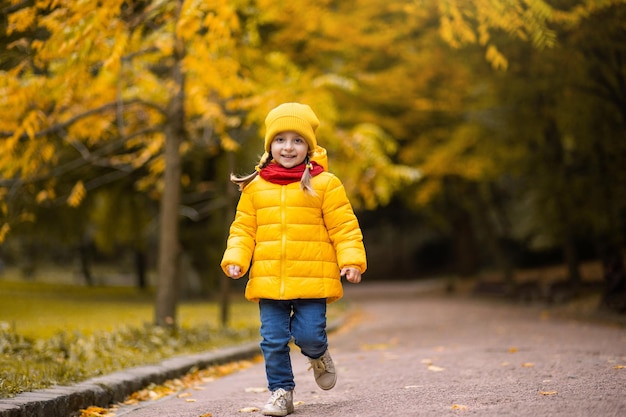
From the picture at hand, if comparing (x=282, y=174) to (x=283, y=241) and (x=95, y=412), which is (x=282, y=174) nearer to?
(x=283, y=241)

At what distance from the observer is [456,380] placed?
529cm

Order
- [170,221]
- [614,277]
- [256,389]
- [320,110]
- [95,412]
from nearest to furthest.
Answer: [95,412] < [256,389] < [170,221] < [320,110] < [614,277]

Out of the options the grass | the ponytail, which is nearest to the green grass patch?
the grass

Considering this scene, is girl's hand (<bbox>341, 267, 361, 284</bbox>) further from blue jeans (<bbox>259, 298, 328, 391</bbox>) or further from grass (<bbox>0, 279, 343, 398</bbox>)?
grass (<bbox>0, 279, 343, 398</bbox>)

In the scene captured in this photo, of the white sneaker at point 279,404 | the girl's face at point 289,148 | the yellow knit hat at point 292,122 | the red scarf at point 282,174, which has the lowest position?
the white sneaker at point 279,404

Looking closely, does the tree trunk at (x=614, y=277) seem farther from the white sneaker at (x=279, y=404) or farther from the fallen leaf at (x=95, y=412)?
the fallen leaf at (x=95, y=412)

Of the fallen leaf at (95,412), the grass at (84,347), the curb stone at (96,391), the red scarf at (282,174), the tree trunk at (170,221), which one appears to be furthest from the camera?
the tree trunk at (170,221)

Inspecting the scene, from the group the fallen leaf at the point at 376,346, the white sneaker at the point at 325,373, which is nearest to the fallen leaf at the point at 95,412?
the white sneaker at the point at 325,373

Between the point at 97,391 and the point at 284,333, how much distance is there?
5.60 feet

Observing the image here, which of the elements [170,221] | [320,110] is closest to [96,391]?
[170,221]

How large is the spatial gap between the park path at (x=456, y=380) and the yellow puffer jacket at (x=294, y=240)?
80 centimetres

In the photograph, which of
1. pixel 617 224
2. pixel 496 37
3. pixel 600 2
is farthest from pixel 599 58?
pixel 600 2

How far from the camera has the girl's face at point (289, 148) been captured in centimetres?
466

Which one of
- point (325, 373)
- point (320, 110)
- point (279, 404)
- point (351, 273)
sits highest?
point (320, 110)
